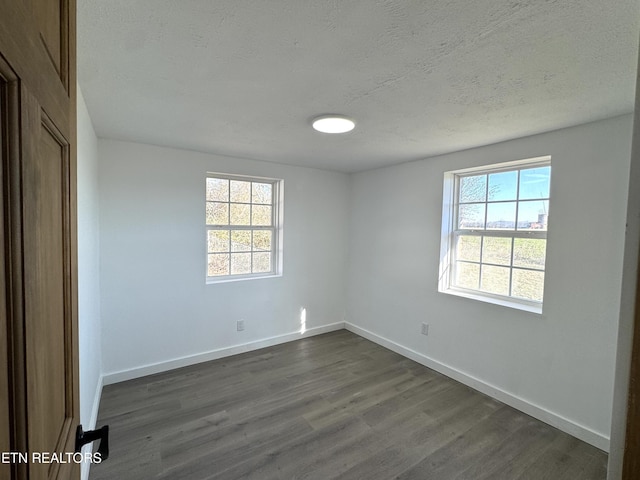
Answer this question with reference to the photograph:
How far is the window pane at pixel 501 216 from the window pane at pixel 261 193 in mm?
2488

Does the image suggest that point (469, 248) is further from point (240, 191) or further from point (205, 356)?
point (205, 356)

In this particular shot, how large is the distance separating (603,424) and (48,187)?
10.8 feet

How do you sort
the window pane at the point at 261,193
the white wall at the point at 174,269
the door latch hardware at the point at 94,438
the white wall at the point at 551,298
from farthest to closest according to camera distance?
the window pane at the point at 261,193 → the white wall at the point at 174,269 → the white wall at the point at 551,298 → the door latch hardware at the point at 94,438

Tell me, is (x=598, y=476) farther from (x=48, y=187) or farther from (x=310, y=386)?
(x=48, y=187)

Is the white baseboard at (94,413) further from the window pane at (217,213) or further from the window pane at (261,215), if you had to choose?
the window pane at (261,215)

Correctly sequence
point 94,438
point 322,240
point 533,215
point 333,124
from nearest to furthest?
point 94,438
point 333,124
point 533,215
point 322,240

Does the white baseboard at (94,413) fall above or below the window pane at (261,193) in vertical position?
below

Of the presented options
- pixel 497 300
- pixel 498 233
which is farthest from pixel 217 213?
pixel 497 300

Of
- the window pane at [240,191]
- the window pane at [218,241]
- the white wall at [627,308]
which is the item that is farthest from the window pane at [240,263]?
the white wall at [627,308]

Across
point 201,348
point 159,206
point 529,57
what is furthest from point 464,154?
point 201,348

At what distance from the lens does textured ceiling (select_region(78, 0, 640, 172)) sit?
3.65 feet

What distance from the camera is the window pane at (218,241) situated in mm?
3398

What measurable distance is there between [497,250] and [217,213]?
2952 millimetres

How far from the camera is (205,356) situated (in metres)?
3.31
